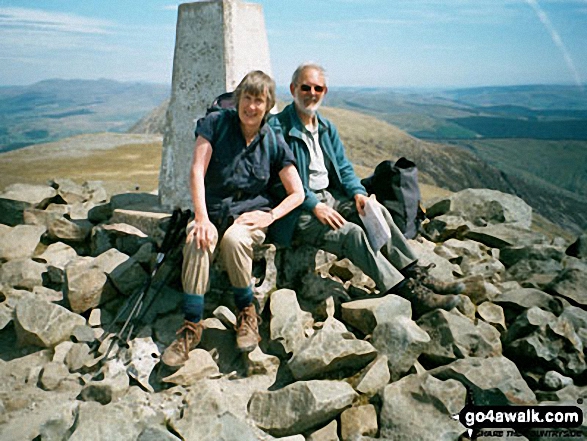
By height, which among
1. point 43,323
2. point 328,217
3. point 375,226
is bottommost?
point 43,323

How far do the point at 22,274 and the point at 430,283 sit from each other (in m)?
5.76

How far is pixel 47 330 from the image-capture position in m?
5.51

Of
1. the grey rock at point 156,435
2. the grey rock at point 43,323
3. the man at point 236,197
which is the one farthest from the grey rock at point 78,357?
A: the grey rock at point 156,435

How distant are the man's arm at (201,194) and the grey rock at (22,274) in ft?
11.0

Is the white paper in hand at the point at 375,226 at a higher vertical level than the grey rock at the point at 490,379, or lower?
higher

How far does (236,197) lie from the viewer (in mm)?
5543

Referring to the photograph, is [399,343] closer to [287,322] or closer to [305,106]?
[287,322]

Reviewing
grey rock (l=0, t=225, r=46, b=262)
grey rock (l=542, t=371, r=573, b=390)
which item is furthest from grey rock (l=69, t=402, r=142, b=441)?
grey rock (l=0, t=225, r=46, b=262)

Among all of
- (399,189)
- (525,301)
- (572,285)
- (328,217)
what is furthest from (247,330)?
(572,285)

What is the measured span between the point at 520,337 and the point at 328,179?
3.07 metres

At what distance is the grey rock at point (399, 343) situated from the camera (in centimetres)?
488

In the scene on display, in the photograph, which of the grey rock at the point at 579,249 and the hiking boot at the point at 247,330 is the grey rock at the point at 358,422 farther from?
the grey rock at the point at 579,249

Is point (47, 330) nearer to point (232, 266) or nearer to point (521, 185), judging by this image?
point (232, 266)

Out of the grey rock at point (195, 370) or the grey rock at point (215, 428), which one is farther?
the grey rock at point (195, 370)
